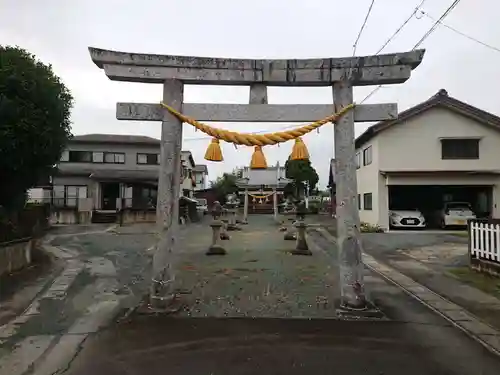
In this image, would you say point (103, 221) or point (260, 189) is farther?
point (260, 189)

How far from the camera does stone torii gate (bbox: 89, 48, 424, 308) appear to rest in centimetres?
692

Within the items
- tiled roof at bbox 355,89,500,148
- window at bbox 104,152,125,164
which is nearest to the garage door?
tiled roof at bbox 355,89,500,148

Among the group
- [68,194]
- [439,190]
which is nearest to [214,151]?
[439,190]

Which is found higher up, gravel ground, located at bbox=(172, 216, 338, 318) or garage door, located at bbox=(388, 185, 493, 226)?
garage door, located at bbox=(388, 185, 493, 226)

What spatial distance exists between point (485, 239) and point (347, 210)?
5648 mm

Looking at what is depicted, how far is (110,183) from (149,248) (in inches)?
745

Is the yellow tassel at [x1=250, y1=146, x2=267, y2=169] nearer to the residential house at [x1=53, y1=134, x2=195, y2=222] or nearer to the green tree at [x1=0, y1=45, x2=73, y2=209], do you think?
the green tree at [x1=0, y1=45, x2=73, y2=209]

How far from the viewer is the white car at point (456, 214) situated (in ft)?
75.4

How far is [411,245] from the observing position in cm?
1661

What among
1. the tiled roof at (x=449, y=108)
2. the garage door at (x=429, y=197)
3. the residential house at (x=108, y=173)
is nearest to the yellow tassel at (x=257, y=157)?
the tiled roof at (x=449, y=108)

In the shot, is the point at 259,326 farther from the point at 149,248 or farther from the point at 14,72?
the point at 149,248

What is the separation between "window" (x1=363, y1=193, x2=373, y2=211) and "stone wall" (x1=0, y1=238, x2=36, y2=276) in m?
18.3

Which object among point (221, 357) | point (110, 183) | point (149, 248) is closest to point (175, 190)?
point (221, 357)

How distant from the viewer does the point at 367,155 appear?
25.7 metres
